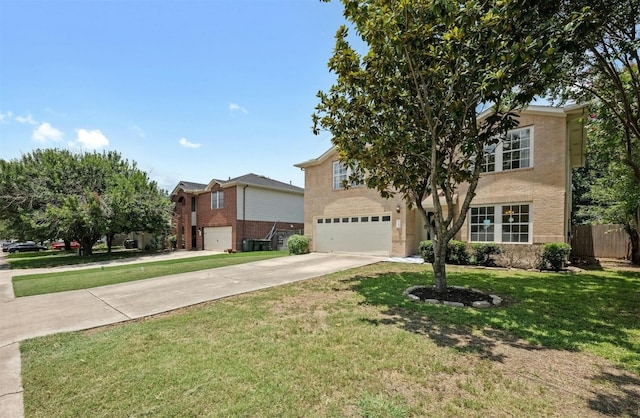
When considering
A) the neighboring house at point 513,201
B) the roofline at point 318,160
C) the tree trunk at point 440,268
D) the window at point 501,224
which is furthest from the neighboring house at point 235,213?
the tree trunk at point 440,268

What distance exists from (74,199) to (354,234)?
1863 centimetres

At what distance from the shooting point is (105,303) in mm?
7496

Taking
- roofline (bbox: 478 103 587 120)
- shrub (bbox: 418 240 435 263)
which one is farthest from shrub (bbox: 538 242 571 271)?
roofline (bbox: 478 103 587 120)

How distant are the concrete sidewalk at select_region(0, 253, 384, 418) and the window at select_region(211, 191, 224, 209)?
45.9 feet

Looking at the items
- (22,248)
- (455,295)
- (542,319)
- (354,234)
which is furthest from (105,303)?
(22,248)

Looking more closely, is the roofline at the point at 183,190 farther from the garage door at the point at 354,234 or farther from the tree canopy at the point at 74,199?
the garage door at the point at 354,234

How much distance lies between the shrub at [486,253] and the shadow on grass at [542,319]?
3127 mm

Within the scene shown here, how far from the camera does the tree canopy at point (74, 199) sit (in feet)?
66.6

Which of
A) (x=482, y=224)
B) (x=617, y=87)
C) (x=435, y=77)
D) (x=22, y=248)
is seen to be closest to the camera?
(x=435, y=77)

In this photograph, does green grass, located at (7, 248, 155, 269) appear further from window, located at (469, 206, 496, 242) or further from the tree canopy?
window, located at (469, 206, 496, 242)

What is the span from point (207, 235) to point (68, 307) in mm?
20166

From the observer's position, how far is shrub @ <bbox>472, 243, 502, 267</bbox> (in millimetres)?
12633

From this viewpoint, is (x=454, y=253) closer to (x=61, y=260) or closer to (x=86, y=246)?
(x=61, y=260)

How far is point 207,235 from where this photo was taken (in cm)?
2697
